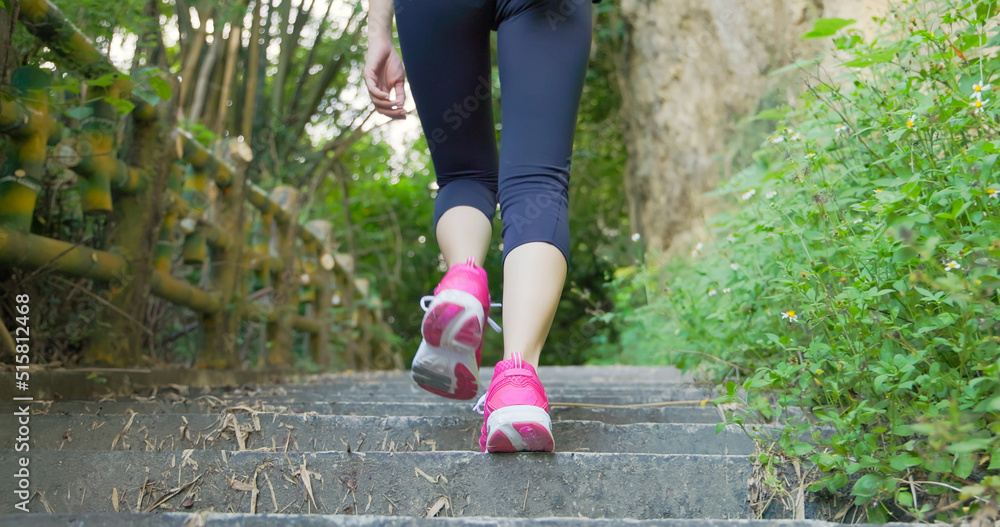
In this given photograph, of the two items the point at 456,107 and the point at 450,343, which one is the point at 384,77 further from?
the point at 450,343

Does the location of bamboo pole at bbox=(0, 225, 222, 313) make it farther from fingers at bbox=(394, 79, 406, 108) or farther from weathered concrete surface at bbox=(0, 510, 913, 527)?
weathered concrete surface at bbox=(0, 510, 913, 527)

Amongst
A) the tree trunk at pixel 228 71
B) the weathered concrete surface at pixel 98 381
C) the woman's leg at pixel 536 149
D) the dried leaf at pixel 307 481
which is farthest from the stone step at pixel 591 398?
the tree trunk at pixel 228 71

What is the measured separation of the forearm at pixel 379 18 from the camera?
5.23 feet

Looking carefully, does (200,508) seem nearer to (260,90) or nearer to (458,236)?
(458,236)

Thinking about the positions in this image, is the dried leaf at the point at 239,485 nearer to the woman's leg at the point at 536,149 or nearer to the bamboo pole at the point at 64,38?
the woman's leg at the point at 536,149

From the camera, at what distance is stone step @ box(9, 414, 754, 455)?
54.5 inches

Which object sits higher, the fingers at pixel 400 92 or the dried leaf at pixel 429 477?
the fingers at pixel 400 92

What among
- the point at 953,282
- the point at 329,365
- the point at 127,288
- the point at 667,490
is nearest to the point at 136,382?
the point at 127,288

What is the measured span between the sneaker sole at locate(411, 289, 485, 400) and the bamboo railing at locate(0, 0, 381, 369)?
3.81ft

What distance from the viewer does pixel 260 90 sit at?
20.8 ft

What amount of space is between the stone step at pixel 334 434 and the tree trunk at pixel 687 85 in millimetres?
3818

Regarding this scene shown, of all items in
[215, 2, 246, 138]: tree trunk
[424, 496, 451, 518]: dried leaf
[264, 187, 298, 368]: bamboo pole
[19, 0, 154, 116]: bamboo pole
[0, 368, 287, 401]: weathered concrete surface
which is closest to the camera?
[424, 496, 451, 518]: dried leaf

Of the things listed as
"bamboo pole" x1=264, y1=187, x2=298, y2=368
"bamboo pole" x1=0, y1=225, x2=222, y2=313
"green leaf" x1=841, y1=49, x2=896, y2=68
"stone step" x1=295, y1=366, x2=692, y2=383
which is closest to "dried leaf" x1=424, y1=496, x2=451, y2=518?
"green leaf" x1=841, y1=49, x2=896, y2=68

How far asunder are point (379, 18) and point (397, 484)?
38.2 inches
